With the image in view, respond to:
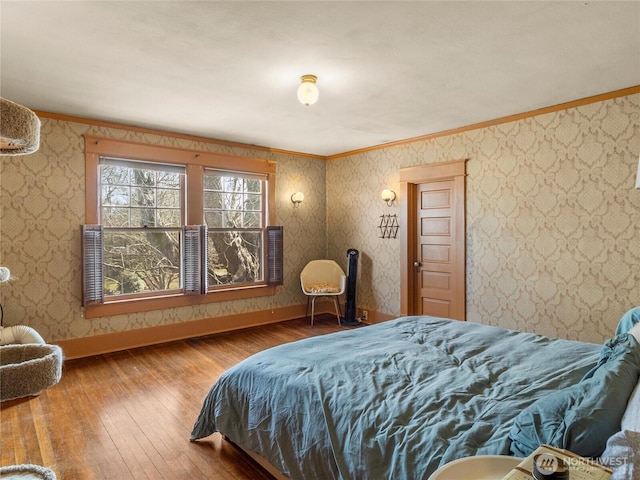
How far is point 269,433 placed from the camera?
1.93 metres

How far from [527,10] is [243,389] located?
259 centimetres

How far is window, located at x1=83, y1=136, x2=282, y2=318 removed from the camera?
13.7 feet

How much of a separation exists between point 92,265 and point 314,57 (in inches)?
123

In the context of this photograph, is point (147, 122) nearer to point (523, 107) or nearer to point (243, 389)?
point (243, 389)

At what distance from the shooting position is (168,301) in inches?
182

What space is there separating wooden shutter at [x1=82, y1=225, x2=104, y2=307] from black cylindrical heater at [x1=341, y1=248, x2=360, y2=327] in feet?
10.2

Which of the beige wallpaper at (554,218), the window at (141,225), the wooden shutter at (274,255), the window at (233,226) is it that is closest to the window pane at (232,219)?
the window at (233,226)

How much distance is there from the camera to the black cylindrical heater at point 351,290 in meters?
5.53

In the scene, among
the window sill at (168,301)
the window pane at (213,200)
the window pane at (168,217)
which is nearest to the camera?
the window sill at (168,301)

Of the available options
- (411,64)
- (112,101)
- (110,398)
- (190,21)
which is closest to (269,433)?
(110,398)

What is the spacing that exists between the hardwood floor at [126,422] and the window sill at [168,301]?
0.47 meters

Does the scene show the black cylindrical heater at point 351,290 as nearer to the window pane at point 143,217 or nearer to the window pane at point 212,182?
the window pane at point 212,182

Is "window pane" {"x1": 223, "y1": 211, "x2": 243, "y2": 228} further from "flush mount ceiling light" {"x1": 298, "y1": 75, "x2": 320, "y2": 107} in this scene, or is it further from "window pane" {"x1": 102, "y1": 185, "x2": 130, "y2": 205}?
"flush mount ceiling light" {"x1": 298, "y1": 75, "x2": 320, "y2": 107}

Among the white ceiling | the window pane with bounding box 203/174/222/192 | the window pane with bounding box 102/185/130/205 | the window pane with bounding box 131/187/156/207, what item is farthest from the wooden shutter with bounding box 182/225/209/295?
the white ceiling
